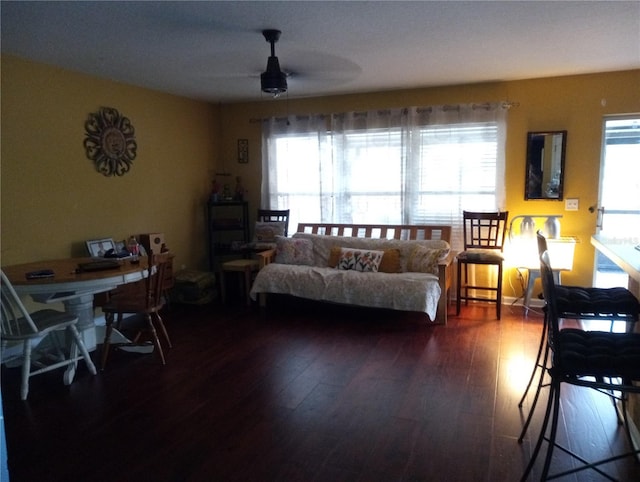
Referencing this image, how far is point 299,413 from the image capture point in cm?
247

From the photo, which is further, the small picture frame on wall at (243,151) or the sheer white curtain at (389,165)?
the small picture frame on wall at (243,151)

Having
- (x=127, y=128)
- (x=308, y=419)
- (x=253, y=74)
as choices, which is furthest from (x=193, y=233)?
(x=308, y=419)

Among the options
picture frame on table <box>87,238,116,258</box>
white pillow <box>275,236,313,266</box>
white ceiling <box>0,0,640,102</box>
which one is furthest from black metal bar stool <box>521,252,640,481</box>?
picture frame on table <box>87,238,116,258</box>

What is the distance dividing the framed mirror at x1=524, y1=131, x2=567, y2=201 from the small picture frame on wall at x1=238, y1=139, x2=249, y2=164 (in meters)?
3.23

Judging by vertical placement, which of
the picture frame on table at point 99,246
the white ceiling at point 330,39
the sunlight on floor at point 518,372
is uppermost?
the white ceiling at point 330,39

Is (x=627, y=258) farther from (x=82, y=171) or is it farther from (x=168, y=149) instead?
(x=168, y=149)

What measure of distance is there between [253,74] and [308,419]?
3061 millimetres

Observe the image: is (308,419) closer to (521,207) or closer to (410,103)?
(521,207)

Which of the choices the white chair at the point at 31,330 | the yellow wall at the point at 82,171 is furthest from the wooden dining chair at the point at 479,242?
the white chair at the point at 31,330

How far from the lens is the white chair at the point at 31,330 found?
2.59 metres

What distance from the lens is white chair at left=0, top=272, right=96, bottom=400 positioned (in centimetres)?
259

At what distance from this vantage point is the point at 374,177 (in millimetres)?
4961

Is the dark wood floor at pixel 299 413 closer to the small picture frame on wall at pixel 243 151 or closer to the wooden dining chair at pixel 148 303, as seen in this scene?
the wooden dining chair at pixel 148 303

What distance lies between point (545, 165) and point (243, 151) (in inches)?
136
